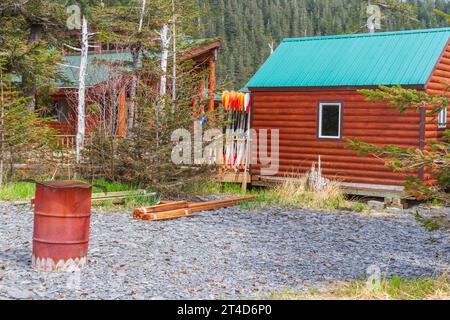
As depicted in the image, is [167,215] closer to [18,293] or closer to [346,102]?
[18,293]

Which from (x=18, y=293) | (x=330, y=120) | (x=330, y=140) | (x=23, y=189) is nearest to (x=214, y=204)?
(x=23, y=189)

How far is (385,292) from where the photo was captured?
6367 millimetres

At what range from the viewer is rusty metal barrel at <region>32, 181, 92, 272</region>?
23.7 feet

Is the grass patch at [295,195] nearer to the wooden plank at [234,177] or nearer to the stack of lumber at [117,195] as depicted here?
the wooden plank at [234,177]

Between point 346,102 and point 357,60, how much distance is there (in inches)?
51.7

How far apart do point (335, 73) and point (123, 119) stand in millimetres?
5571

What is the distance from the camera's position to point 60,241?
23.7ft

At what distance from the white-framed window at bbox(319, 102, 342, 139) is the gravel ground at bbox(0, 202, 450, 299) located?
442cm

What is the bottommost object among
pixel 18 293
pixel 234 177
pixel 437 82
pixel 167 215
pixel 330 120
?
pixel 18 293

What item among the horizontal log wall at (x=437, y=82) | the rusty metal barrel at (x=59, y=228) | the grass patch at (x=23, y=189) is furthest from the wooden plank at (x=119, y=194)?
the horizontal log wall at (x=437, y=82)

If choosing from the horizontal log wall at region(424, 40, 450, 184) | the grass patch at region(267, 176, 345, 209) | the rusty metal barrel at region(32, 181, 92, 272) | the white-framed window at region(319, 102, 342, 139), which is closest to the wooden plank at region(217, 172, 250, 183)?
the grass patch at region(267, 176, 345, 209)

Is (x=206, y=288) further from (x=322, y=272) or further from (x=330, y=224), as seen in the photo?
(x=330, y=224)

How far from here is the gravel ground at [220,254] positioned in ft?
22.0

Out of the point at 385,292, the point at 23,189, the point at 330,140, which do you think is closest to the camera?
the point at 385,292
